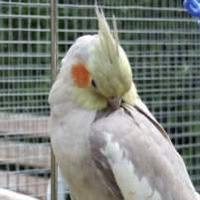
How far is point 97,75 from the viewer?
1289mm

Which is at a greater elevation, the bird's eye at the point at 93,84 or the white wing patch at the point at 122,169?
the bird's eye at the point at 93,84

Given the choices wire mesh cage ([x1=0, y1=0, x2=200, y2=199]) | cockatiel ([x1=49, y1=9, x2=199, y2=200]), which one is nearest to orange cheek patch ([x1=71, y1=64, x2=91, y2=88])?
cockatiel ([x1=49, y1=9, x2=199, y2=200])

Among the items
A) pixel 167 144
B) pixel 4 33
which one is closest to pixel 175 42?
pixel 4 33

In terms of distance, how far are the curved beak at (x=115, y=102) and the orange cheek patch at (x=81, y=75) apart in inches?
1.9

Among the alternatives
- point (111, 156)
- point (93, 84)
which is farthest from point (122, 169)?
point (93, 84)

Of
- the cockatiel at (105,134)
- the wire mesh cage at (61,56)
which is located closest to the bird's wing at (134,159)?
the cockatiel at (105,134)

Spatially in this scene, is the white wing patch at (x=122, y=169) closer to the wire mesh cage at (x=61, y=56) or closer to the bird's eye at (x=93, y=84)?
the bird's eye at (x=93, y=84)

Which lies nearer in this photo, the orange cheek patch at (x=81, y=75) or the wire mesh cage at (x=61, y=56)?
the orange cheek patch at (x=81, y=75)

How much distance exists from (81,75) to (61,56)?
5.35 ft

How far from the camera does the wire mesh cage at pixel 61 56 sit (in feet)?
9.73

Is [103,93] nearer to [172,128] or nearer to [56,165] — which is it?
[56,165]

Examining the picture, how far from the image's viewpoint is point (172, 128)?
3262mm

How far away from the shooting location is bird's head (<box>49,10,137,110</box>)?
4.20ft

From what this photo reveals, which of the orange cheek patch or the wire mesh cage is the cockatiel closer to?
the orange cheek patch
